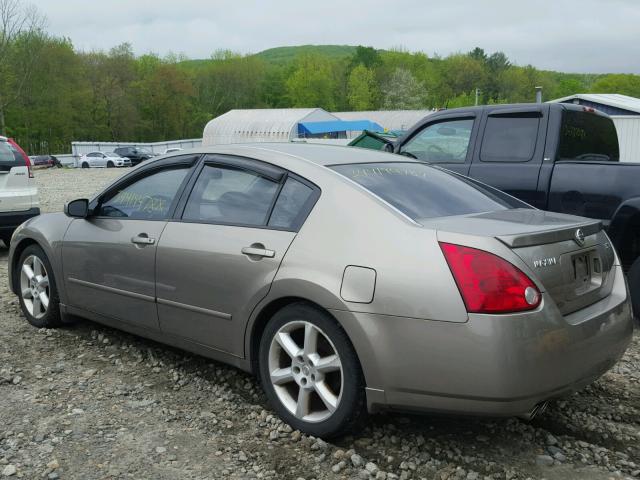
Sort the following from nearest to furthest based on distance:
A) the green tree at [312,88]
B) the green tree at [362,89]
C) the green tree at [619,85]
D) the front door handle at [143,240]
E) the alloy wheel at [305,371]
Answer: the alloy wheel at [305,371] → the front door handle at [143,240] → the green tree at [362,89] → the green tree at [312,88] → the green tree at [619,85]

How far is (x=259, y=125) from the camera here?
68500 millimetres

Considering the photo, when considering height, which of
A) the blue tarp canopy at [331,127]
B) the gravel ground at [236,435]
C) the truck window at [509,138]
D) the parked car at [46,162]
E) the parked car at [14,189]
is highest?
the truck window at [509,138]

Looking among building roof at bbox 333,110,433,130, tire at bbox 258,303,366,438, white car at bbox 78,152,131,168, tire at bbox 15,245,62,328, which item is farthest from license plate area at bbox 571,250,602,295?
building roof at bbox 333,110,433,130

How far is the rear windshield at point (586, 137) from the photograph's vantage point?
6.08 meters

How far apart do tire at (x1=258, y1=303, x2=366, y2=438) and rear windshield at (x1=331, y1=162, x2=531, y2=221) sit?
73 centimetres

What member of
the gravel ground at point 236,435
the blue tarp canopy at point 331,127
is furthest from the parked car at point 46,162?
the gravel ground at point 236,435

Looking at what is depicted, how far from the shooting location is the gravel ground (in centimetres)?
304

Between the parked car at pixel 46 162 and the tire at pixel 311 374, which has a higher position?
the tire at pixel 311 374

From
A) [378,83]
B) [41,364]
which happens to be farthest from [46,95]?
[41,364]

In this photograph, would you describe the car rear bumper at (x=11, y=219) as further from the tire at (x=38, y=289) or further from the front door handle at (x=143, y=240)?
the front door handle at (x=143, y=240)

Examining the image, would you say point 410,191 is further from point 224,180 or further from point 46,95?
point 46,95

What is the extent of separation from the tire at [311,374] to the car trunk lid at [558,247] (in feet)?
2.40

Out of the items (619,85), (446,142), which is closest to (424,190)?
(446,142)

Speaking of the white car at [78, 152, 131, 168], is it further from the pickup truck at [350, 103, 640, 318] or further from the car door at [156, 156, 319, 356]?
the car door at [156, 156, 319, 356]
